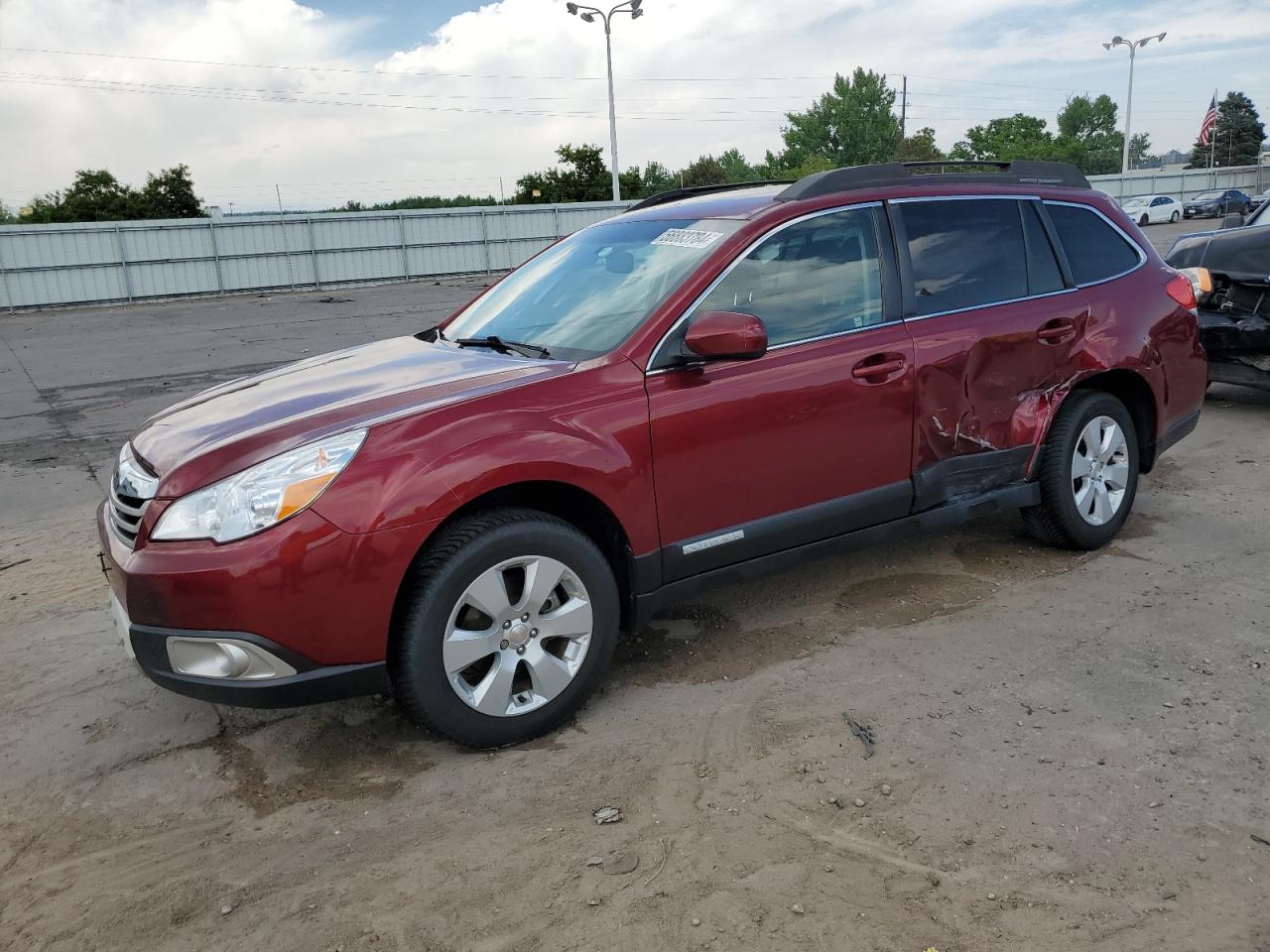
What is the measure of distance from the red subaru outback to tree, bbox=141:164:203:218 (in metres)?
45.1

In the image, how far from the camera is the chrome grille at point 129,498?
10.5ft

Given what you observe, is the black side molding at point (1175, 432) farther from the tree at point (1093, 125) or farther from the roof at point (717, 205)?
the tree at point (1093, 125)

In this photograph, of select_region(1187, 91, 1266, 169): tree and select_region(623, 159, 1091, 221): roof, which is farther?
select_region(1187, 91, 1266, 169): tree

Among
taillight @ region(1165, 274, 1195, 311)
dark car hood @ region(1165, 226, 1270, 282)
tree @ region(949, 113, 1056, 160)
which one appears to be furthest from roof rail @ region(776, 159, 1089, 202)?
tree @ region(949, 113, 1056, 160)

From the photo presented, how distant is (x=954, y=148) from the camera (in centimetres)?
9700

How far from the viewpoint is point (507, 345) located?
400cm

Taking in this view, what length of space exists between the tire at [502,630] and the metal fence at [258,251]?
2728 cm

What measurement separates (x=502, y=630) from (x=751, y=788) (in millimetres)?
904

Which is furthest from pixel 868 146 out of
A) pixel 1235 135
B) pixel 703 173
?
pixel 1235 135

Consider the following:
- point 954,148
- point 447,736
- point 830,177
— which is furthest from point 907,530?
point 954,148

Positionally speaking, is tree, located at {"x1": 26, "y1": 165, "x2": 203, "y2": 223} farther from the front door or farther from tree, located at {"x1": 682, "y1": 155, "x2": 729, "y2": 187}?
the front door

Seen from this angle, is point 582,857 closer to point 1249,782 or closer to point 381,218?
point 1249,782

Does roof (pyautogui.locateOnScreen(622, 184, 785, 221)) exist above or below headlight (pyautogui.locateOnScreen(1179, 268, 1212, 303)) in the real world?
above

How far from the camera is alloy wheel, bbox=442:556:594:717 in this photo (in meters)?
3.17
